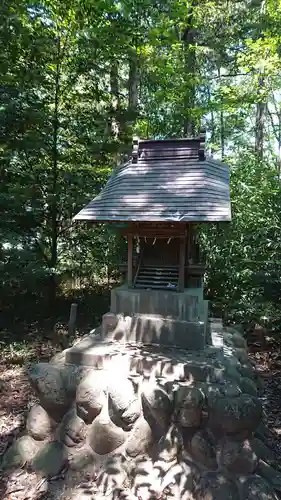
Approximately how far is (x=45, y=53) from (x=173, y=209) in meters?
5.94

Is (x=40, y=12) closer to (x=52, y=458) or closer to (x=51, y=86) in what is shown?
(x=51, y=86)

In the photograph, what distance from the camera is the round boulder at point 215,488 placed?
3574 mm

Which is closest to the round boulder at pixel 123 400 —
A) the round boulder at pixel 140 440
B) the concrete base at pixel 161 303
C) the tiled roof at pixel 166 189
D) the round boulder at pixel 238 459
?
the round boulder at pixel 140 440

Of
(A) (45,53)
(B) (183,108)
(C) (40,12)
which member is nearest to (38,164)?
(A) (45,53)

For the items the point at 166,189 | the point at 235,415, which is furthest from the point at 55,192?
the point at 235,415

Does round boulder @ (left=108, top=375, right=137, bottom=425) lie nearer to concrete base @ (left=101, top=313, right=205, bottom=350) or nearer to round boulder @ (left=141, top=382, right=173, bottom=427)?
round boulder @ (left=141, top=382, right=173, bottom=427)

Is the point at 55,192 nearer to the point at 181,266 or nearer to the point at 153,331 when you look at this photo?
the point at 181,266

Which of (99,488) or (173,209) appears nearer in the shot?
(99,488)

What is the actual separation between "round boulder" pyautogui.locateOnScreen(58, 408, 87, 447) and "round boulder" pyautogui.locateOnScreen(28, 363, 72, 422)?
141 mm

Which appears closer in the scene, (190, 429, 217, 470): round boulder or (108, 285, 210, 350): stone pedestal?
(190, 429, 217, 470): round boulder

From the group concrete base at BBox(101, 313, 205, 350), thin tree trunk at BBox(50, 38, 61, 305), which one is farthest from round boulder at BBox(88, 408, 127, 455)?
thin tree trunk at BBox(50, 38, 61, 305)

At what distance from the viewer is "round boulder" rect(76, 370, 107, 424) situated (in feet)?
14.1

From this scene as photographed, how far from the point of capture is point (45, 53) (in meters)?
7.95

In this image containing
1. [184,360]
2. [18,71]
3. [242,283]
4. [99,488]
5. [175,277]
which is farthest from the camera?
[242,283]
